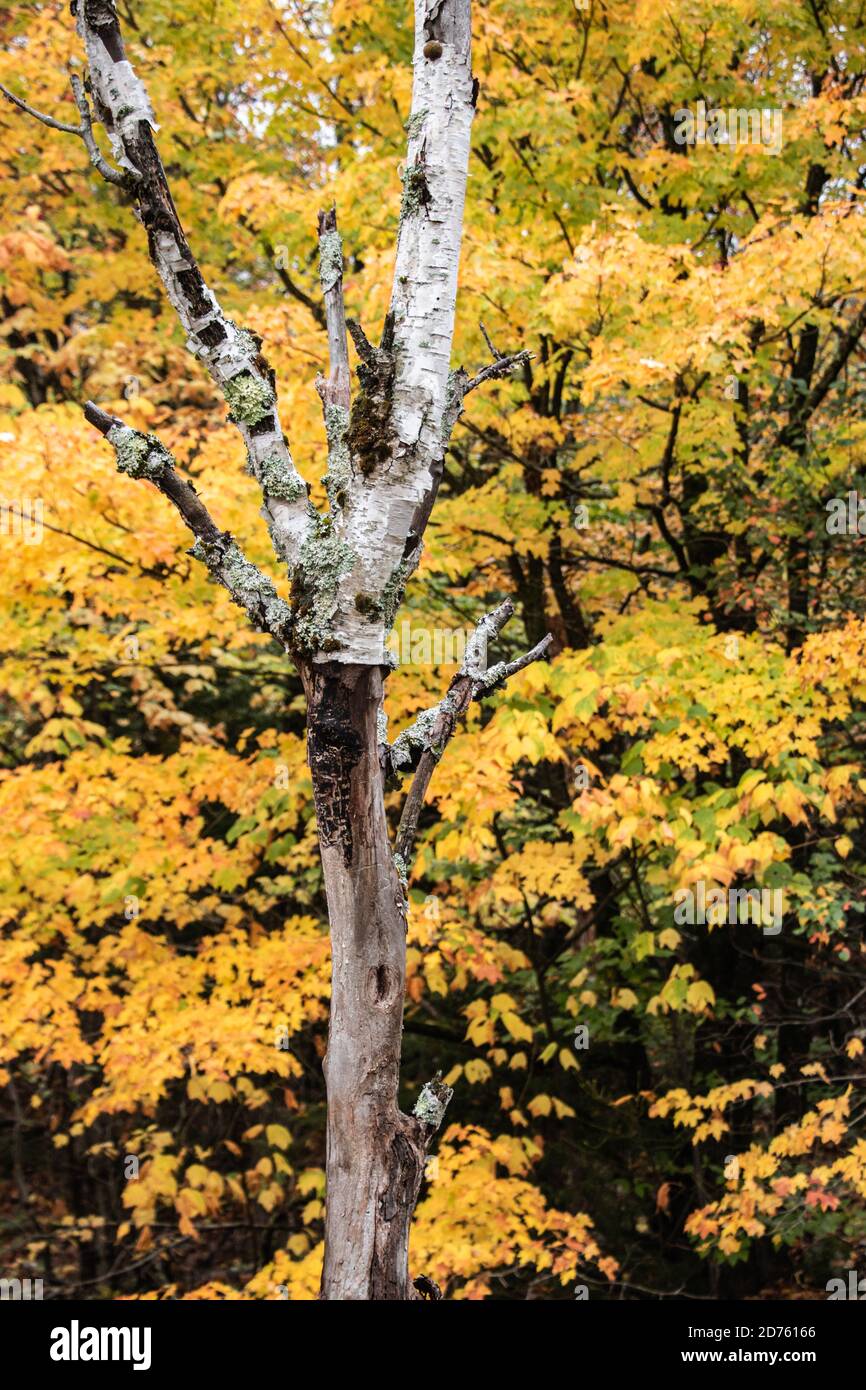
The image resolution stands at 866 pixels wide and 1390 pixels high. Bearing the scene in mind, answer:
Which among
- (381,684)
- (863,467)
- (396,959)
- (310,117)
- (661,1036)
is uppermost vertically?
(310,117)

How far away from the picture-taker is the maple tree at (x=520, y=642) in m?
6.27

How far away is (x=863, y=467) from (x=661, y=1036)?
18.2 feet

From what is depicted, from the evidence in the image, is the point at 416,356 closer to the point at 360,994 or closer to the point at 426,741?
the point at 426,741

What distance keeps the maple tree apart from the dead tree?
6.53 ft

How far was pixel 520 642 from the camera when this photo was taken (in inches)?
387

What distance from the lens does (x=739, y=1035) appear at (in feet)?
30.0

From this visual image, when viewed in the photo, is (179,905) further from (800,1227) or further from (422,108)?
(422,108)

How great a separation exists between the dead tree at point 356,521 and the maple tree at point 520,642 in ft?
6.53

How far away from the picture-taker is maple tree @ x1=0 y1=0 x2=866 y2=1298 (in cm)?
627

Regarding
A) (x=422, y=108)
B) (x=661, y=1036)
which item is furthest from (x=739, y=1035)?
(x=422, y=108)

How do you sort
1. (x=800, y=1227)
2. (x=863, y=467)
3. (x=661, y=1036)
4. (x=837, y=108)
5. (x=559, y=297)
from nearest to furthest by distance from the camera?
(x=559, y=297) → (x=837, y=108) → (x=800, y=1227) → (x=863, y=467) → (x=661, y=1036)

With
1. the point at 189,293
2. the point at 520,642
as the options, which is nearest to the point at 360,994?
the point at 189,293

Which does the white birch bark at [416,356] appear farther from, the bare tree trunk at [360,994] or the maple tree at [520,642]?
the maple tree at [520,642]

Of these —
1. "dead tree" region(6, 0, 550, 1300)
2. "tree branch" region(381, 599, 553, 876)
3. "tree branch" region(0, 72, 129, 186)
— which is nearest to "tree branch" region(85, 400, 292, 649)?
"dead tree" region(6, 0, 550, 1300)
